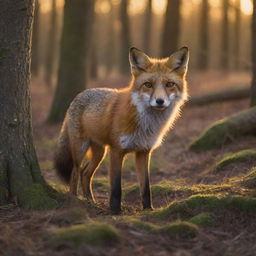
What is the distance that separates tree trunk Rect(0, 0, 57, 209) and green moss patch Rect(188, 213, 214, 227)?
1.96 m

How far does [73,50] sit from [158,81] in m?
9.24

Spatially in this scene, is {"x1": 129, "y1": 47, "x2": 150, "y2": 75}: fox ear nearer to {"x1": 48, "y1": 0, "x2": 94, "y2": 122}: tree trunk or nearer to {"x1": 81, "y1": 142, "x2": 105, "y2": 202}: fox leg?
{"x1": 81, "y1": 142, "x2": 105, "y2": 202}: fox leg

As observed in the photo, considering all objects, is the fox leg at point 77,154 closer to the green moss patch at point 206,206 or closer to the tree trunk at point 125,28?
the green moss patch at point 206,206

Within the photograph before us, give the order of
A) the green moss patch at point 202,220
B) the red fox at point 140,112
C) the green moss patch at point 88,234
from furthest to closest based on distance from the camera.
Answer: the red fox at point 140,112 → the green moss patch at point 202,220 → the green moss patch at point 88,234

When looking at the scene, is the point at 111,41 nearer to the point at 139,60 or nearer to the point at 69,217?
the point at 139,60

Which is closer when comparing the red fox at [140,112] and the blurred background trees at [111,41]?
the red fox at [140,112]

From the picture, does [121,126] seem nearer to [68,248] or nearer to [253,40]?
[68,248]

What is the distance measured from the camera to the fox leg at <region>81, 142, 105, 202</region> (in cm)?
816

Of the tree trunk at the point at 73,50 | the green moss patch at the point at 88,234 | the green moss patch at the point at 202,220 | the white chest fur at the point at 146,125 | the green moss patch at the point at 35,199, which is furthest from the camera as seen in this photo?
the tree trunk at the point at 73,50

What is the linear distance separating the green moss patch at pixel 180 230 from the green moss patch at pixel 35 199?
178 centimetres

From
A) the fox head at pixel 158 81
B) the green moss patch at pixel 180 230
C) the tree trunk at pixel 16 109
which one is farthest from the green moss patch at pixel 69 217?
the fox head at pixel 158 81

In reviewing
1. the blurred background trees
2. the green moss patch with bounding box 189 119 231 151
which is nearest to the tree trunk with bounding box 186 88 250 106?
the blurred background trees

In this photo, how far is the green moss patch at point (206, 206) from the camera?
582 cm

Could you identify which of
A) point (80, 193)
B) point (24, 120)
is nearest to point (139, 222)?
point (24, 120)
